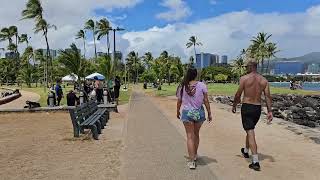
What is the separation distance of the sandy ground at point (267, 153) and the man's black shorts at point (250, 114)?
2.28 feet

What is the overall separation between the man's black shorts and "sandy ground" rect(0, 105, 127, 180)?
232 centimetres

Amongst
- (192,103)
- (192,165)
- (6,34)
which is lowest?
(192,165)

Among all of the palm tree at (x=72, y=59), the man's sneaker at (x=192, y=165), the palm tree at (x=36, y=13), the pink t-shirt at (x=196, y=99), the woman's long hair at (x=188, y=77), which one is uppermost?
the palm tree at (x=36, y=13)

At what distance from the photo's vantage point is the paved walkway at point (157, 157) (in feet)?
25.7

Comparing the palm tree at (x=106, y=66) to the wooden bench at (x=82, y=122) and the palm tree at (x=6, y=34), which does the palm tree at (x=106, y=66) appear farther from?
the palm tree at (x=6, y=34)

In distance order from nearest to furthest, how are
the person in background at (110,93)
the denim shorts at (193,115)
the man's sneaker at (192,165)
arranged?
the man's sneaker at (192,165), the denim shorts at (193,115), the person in background at (110,93)

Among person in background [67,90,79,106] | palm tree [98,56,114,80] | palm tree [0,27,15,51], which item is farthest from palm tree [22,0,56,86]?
palm tree [0,27,15,51]

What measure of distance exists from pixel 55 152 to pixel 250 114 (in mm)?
4262

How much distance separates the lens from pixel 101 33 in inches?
2813

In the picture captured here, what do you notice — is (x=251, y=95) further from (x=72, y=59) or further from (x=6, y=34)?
(x=6, y=34)

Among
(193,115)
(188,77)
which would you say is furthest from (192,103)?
(188,77)

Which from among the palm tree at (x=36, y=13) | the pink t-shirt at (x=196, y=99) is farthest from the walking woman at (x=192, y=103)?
the palm tree at (x=36, y=13)

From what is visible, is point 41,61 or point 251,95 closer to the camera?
point 251,95

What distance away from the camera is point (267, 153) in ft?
32.8
